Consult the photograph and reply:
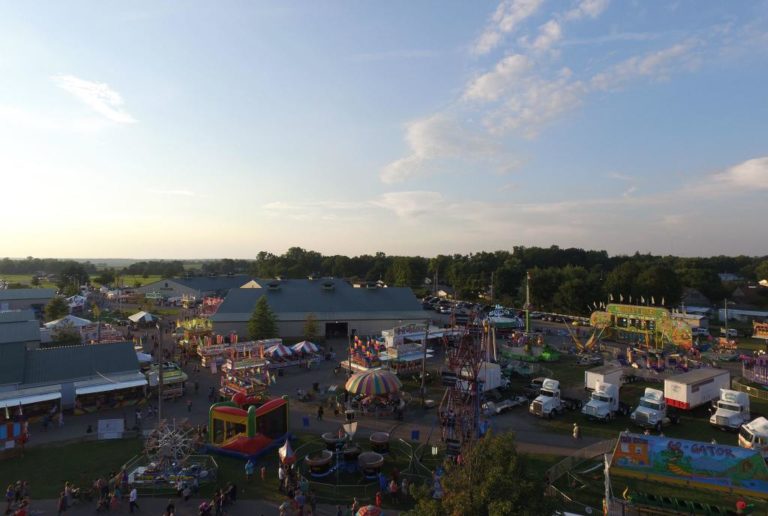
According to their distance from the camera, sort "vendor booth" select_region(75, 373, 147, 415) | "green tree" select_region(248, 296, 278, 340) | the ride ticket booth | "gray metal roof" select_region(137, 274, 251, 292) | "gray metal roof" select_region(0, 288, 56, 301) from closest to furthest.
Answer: "vendor booth" select_region(75, 373, 147, 415) < the ride ticket booth < "green tree" select_region(248, 296, 278, 340) < "gray metal roof" select_region(0, 288, 56, 301) < "gray metal roof" select_region(137, 274, 251, 292)

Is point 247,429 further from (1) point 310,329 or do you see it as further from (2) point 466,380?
(1) point 310,329

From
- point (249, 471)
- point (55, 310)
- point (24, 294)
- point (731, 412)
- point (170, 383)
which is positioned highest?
point (24, 294)

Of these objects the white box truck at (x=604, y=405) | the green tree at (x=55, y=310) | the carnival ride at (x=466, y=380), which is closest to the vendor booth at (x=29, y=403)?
the carnival ride at (x=466, y=380)

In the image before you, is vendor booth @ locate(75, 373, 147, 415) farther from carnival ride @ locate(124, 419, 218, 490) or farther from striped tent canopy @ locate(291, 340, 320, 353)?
striped tent canopy @ locate(291, 340, 320, 353)

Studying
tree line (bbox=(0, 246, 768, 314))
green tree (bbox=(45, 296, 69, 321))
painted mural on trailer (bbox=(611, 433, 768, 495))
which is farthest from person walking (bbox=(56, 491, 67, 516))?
green tree (bbox=(45, 296, 69, 321))

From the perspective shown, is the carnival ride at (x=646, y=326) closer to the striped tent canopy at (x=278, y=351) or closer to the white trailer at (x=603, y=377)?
the white trailer at (x=603, y=377)

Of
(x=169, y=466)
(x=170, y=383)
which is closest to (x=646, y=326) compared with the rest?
(x=170, y=383)
